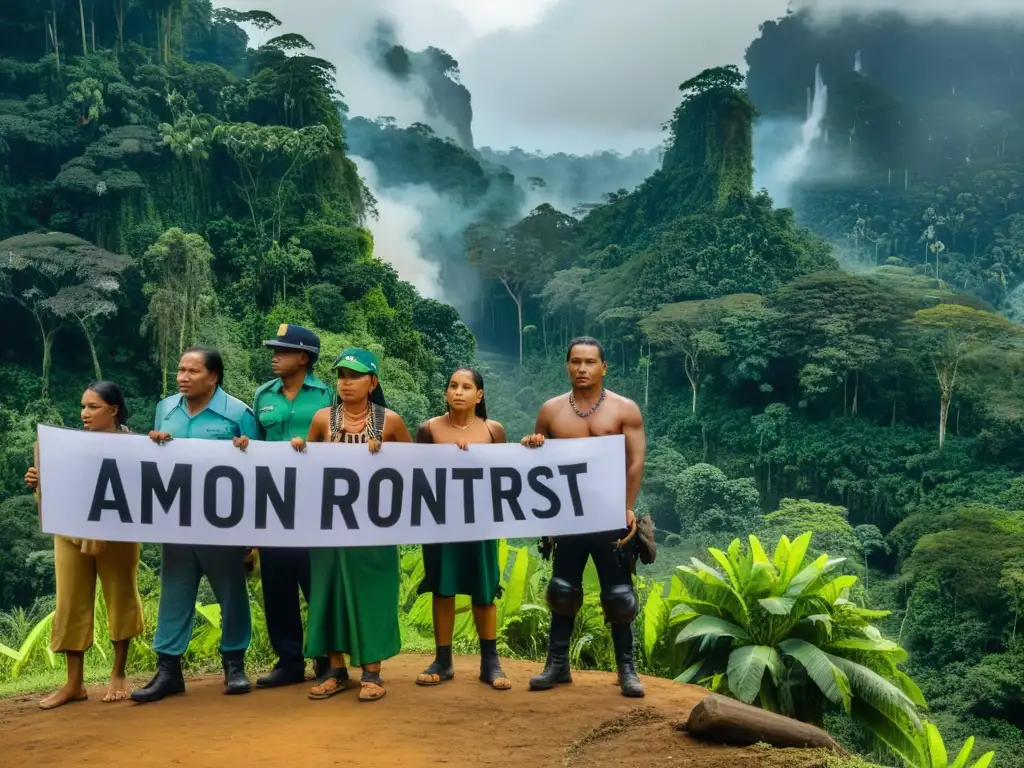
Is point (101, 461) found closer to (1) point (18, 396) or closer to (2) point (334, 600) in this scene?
(2) point (334, 600)

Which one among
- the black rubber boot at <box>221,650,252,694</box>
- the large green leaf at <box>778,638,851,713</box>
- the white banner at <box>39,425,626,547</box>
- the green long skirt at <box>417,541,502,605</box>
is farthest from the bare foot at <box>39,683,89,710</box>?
the large green leaf at <box>778,638,851,713</box>

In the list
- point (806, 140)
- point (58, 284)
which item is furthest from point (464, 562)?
point (806, 140)

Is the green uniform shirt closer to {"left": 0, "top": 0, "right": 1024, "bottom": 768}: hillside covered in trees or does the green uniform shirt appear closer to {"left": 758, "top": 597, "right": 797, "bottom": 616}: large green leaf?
{"left": 758, "top": 597, "right": 797, "bottom": 616}: large green leaf

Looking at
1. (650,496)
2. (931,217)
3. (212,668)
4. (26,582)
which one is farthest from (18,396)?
(931,217)

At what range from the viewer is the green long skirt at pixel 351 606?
4.21 meters

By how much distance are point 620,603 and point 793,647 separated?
1.17m

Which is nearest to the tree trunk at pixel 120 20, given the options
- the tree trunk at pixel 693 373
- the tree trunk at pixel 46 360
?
the tree trunk at pixel 46 360

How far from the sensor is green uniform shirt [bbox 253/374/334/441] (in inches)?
177

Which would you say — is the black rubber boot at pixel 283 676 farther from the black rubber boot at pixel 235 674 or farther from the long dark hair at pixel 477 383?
the long dark hair at pixel 477 383

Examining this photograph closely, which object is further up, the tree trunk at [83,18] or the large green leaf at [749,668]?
the tree trunk at [83,18]

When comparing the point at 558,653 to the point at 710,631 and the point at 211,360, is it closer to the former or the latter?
the point at 710,631

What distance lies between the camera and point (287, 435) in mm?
4484

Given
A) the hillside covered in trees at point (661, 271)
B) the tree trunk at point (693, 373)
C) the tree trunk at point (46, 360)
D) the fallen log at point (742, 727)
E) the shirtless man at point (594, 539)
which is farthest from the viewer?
the tree trunk at point (693, 373)

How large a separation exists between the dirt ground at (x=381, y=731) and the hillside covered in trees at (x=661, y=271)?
1421cm
